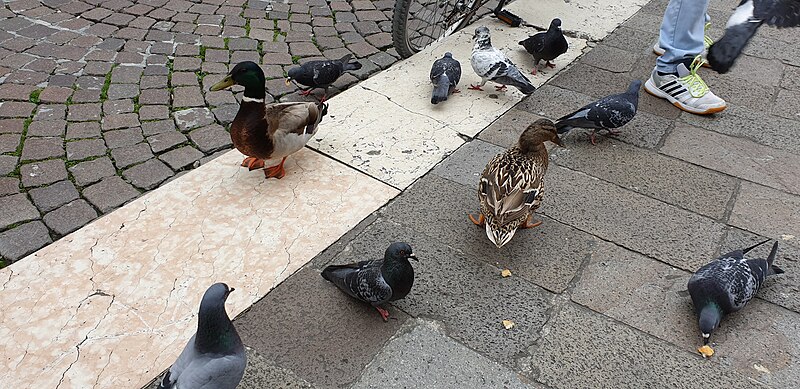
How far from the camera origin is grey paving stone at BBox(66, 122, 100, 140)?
4.03 metres

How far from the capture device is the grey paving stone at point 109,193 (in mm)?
3490

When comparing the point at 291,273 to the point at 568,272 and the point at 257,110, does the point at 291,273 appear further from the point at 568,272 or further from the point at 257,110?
the point at 568,272

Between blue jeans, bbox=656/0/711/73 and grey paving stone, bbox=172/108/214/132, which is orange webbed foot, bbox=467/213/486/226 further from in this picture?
blue jeans, bbox=656/0/711/73

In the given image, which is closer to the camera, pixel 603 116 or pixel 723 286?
pixel 723 286

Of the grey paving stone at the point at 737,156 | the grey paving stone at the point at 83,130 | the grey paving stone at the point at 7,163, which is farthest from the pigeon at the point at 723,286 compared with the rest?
the grey paving stone at the point at 7,163

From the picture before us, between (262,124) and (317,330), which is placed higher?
(262,124)

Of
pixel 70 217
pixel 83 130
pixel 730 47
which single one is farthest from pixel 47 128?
pixel 730 47

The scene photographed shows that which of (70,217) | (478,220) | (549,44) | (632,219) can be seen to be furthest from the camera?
(549,44)

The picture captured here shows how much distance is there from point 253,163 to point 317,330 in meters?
1.43

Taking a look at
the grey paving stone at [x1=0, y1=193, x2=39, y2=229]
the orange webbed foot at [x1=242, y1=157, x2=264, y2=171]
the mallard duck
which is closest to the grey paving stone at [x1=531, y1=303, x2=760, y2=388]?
the mallard duck

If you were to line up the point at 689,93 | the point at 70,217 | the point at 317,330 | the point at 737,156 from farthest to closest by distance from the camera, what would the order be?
1. the point at 689,93
2. the point at 737,156
3. the point at 70,217
4. the point at 317,330

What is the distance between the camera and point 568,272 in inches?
126

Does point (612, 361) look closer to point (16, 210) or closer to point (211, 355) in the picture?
point (211, 355)

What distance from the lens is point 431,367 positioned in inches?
105
